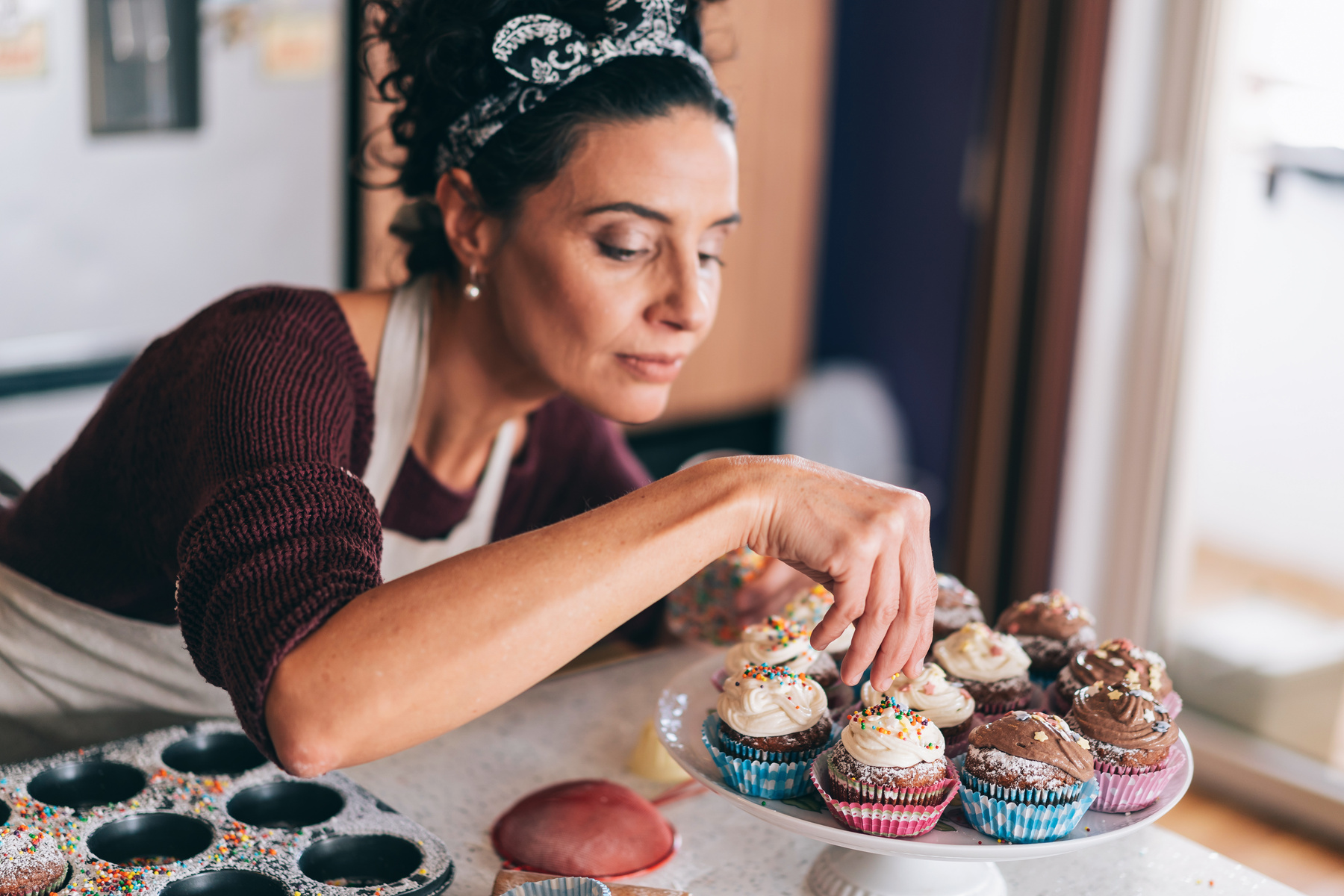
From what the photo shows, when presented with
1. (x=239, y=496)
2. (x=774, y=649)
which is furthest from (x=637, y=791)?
(x=239, y=496)

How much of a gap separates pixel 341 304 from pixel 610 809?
0.67 meters

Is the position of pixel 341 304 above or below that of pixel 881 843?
above

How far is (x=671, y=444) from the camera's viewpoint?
3609 mm

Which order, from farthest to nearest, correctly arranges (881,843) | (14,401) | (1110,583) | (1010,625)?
(1110,583) < (14,401) < (1010,625) < (881,843)

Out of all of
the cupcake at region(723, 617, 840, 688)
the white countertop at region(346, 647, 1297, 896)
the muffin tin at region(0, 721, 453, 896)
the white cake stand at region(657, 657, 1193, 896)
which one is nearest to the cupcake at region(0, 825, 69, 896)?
the muffin tin at region(0, 721, 453, 896)

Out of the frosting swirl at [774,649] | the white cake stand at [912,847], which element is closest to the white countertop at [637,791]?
the white cake stand at [912,847]

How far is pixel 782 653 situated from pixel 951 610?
0.81 ft

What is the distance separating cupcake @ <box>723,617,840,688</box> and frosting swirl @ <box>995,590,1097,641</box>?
0.73 ft

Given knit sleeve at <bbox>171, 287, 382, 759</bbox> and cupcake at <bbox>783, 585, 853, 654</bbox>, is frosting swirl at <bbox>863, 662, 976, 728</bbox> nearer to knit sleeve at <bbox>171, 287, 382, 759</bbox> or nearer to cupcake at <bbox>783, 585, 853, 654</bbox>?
cupcake at <bbox>783, 585, 853, 654</bbox>

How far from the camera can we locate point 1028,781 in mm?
1011

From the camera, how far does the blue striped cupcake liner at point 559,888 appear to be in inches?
35.9

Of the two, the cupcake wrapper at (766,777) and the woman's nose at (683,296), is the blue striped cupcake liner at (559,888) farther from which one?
the woman's nose at (683,296)

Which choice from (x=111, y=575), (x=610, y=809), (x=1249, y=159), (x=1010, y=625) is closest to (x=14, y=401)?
(x=111, y=575)

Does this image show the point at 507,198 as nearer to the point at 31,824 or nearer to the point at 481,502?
the point at 481,502
